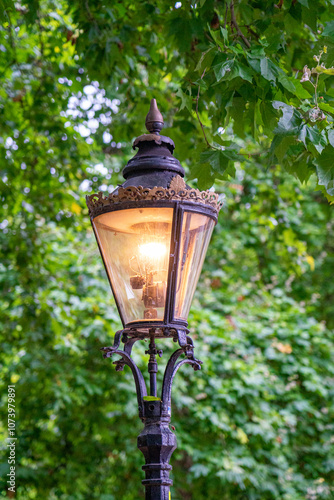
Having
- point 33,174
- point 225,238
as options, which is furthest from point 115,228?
point 225,238

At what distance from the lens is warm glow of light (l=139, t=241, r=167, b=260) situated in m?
2.49

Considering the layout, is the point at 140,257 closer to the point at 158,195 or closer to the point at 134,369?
the point at 158,195

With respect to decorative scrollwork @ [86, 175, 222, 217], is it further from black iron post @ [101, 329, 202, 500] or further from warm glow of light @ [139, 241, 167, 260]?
black iron post @ [101, 329, 202, 500]

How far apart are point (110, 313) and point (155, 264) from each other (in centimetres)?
468

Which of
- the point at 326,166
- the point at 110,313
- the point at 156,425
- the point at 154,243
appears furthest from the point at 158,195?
the point at 110,313

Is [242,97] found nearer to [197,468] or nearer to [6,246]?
[6,246]

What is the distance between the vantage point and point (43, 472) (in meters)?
7.45

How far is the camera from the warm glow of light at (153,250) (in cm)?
249

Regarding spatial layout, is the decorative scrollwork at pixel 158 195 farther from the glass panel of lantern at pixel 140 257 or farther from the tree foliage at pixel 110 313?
the tree foliage at pixel 110 313

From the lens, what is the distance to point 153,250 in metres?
2.51

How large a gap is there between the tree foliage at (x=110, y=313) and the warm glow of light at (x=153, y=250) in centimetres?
180

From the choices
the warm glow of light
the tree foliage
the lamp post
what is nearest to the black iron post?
the lamp post

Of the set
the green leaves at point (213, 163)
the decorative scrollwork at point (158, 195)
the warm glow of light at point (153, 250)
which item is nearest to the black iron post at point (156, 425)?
the warm glow of light at point (153, 250)

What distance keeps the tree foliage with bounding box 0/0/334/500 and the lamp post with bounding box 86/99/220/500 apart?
5.59 ft
